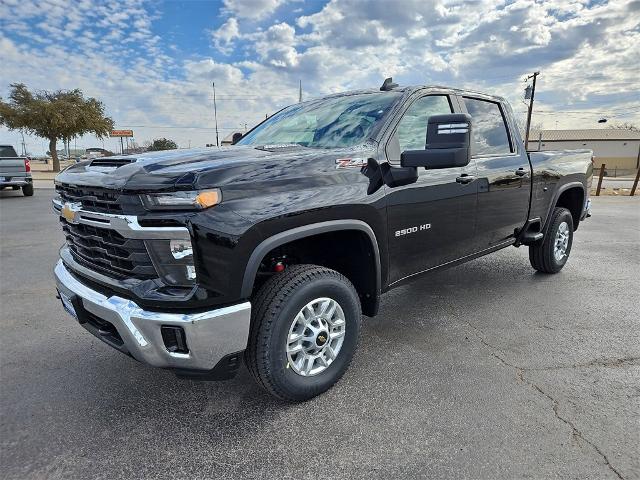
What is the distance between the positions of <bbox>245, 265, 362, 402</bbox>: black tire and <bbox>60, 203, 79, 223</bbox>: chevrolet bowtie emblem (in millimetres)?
1218

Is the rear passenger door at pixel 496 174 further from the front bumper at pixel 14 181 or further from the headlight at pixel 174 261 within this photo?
the front bumper at pixel 14 181

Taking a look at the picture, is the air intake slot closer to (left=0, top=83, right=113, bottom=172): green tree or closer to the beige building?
(left=0, top=83, right=113, bottom=172): green tree

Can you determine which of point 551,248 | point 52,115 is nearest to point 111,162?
point 551,248

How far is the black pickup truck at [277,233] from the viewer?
7.23 feet

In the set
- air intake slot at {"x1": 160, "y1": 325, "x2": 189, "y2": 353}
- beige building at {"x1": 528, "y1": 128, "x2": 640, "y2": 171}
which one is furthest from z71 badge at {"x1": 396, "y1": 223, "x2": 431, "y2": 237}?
beige building at {"x1": 528, "y1": 128, "x2": 640, "y2": 171}

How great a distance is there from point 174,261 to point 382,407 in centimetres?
150

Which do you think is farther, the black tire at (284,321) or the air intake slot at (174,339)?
the black tire at (284,321)

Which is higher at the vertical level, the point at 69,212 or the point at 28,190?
the point at 69,212

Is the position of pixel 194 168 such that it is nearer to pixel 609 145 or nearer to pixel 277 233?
pixel 277 233

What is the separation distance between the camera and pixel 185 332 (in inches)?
85.2

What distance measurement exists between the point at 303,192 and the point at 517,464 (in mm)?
1770

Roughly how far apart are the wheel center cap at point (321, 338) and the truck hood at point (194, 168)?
0.98m

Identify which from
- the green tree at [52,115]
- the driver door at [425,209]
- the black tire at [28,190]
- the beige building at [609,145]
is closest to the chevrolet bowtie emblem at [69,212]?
the driver door at [425,209]

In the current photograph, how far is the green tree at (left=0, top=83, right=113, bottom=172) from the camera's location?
107 ft
